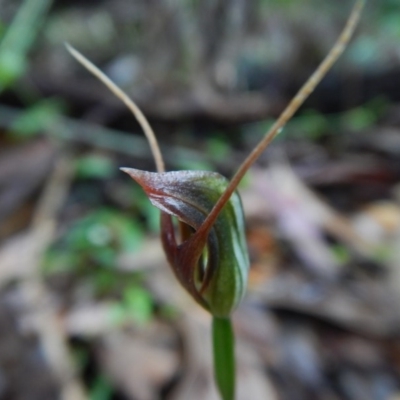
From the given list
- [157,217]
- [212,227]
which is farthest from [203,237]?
[157,217]

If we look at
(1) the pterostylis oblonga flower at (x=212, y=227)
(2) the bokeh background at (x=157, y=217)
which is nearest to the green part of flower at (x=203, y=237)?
(1) the pterostylis oblonga flower at (x=212, y=227)

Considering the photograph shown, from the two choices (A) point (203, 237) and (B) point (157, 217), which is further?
(B) point (157, 217)

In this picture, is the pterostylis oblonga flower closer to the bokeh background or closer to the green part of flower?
the green part of flower

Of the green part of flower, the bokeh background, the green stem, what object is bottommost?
the bokeh background

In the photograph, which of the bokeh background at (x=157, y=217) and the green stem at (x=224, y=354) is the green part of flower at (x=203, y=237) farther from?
the bokeh background at (x=157, y=217)

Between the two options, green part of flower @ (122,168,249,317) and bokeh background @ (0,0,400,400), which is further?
bokeh background @ (0,0,400,400)

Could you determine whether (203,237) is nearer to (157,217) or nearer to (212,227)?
(212,227)

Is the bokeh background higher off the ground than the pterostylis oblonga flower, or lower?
lower

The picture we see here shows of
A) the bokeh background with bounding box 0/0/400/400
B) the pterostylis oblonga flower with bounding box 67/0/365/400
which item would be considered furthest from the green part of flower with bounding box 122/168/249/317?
the bokeh background with bounding box 0/0/400/400

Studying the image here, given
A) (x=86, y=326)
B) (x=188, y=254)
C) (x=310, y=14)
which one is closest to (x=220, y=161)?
(x=86, y=326)
